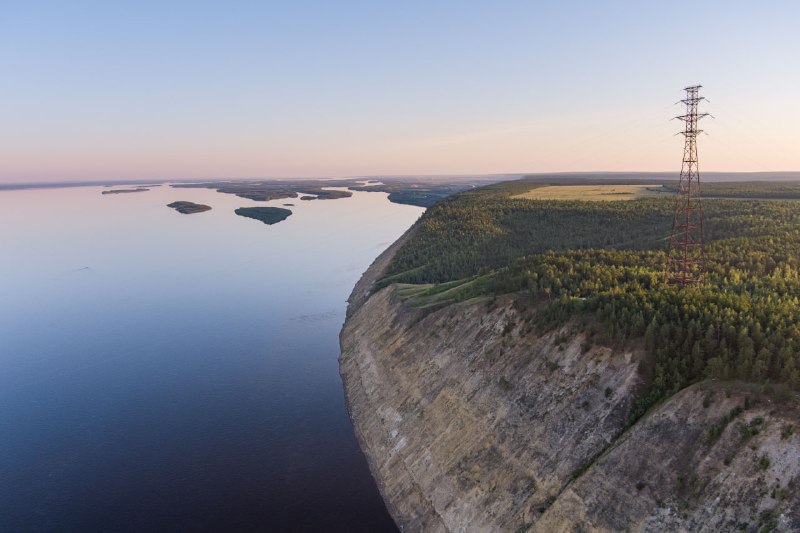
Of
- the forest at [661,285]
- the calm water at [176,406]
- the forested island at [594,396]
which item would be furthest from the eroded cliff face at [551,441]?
the calm water at [176,406]

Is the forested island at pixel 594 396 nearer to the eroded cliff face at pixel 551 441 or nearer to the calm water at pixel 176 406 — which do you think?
the eroded cliff face at pixel 551 441

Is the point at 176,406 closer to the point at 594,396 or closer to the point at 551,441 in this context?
the point at 551,441

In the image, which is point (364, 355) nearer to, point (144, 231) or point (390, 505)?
point (390, 505)

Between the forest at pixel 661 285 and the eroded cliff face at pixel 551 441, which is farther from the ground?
the forest at pixel 661 285

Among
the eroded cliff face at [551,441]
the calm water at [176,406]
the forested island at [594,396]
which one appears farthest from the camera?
the calm water at [176,406]

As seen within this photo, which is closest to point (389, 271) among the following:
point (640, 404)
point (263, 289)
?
point (263, 289)

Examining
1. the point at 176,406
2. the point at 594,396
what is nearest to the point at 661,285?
the point at 594,396
